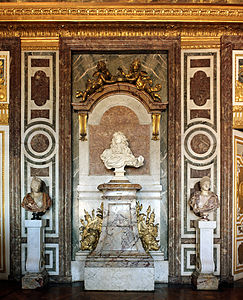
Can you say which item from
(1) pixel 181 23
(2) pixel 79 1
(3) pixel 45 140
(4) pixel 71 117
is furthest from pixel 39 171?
(1) pixel 181 23

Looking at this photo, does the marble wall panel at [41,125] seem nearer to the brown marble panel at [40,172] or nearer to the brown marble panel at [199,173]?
the brown marble panel at [40,172]

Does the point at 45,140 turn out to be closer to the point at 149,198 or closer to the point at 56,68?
the point at 56,68

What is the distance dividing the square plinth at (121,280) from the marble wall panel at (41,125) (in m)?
1.04

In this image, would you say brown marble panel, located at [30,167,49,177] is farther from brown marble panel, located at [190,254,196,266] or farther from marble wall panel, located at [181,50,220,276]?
brown marble panel, located at [190,254,196,266]

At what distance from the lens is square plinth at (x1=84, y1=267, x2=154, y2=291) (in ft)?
19.1

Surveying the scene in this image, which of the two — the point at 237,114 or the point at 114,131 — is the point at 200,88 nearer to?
the point at 237,114

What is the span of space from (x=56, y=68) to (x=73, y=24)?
2.31ft

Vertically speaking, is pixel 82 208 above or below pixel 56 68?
below

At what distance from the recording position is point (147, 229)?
6.56 m

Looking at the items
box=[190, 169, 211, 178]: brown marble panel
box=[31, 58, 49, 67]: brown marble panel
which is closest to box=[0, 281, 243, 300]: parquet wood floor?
box=[190, 169, 211, 178]: brown marble panel

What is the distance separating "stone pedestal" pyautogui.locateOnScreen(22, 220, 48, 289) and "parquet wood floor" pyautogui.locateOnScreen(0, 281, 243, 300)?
0.54 ft

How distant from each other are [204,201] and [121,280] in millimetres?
1582

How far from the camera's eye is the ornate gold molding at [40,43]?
667 centimetres

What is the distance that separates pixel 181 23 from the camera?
21.4 ft
